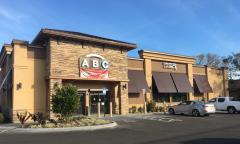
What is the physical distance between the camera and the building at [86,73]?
2631 centimetres

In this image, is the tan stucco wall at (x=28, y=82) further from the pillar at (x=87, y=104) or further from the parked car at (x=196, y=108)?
the parked car at (x=196, y=108)

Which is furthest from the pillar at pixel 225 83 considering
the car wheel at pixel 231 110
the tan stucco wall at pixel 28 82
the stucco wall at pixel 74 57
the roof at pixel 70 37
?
the tan stucco wall at pixel 28 82

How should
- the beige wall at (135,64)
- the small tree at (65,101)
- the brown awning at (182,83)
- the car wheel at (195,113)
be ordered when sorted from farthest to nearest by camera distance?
1. the brown awning at (182,83)
2. the beige wall at (135,64)
3. the car wheel at (195,113)
4. the small tree at (65,101)

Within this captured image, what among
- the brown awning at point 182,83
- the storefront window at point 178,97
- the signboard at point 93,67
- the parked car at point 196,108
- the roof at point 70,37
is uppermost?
the roof at point 70,37

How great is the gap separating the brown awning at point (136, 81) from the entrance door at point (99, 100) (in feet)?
9.82

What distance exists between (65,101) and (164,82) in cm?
1889

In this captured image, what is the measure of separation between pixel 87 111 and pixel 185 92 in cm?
1538

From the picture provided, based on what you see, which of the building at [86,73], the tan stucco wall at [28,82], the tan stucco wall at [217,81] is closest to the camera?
the tan stucco wall at [28,82]

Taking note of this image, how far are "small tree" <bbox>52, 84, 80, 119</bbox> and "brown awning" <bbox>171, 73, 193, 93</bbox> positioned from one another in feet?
66.8

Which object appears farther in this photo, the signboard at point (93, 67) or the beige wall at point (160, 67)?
the beige wall at point (160, 67)

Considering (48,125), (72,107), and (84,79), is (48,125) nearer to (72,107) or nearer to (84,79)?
(72,107)

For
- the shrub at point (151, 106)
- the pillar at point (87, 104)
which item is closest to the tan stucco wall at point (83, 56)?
the pillar at point (87, 104)

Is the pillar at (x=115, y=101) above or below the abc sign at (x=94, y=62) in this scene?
below

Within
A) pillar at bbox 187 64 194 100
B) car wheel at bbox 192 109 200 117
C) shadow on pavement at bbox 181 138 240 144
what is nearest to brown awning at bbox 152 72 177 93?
pillar at bbox 187 64 194 100
